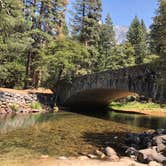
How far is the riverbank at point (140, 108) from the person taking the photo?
3312cm

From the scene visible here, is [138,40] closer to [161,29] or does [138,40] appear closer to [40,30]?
[40,30]

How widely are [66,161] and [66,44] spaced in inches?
862

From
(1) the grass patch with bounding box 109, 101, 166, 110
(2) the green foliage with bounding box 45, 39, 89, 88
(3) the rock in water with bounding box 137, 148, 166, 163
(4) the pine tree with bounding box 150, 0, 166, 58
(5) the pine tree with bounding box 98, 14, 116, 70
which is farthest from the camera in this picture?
(5) the pine tree with bounding box 98, 14, 116, 70

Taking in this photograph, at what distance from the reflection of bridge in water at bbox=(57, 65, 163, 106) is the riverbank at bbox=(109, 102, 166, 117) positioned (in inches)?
98.9

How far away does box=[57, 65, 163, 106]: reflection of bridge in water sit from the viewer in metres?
19.2

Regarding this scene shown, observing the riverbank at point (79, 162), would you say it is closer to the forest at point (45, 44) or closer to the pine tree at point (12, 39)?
the pine tree at point (12, 39)

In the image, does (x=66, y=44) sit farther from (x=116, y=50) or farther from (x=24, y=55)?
(x=116, y=50)

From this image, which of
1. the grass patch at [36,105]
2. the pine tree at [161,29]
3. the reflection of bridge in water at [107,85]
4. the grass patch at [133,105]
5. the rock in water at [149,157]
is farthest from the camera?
the grass patch at [133,105]

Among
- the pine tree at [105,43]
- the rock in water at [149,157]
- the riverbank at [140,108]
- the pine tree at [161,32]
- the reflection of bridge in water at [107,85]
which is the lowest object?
the rock in water at [149,157]

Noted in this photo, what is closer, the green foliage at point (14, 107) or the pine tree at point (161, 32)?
the pine tree at point (161, 32)

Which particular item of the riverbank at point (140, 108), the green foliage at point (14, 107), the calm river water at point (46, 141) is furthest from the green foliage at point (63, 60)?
the calm river water at point (46, 141)

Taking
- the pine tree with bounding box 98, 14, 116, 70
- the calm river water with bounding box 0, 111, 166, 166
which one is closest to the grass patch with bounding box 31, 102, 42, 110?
the calm river water with bounding box 0, 111, 166, 166

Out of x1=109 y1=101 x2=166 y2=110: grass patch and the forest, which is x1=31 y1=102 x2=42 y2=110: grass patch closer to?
the forest

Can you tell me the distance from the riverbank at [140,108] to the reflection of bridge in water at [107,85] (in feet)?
8.24
